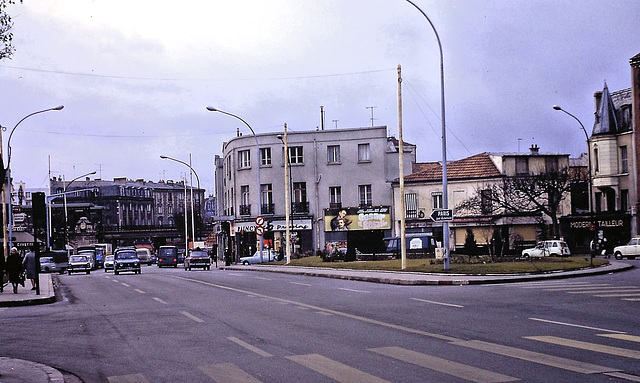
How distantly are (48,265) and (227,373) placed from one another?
185 feet

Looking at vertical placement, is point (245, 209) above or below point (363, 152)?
below

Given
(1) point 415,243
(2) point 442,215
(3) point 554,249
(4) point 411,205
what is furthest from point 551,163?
(2) point 442,215

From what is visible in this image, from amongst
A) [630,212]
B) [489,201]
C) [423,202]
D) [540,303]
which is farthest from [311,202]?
[540,303]

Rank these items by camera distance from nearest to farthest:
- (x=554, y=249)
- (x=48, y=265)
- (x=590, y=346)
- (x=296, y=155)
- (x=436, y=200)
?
(x=590, y=346) < (x=554, y=249) < (x=48, y=265) < (x=436, y=200) < (x=296, y=155)

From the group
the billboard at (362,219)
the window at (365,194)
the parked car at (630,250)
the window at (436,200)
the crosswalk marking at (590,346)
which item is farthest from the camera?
the window at (365,194)

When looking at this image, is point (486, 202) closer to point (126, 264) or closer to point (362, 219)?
point (362, 219)

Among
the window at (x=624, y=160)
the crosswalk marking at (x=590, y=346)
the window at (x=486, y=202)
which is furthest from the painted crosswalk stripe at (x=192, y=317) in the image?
the window at (x=624, y=160)

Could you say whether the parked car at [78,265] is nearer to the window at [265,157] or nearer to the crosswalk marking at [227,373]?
the window at [265,157]

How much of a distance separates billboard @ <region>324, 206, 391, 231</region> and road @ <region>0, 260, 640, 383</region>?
46437 mm

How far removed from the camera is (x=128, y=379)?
30.4ft

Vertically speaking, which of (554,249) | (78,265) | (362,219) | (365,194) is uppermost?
(365,194)

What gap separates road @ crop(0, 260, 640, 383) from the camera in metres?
9.11

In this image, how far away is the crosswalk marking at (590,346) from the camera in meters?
9.89

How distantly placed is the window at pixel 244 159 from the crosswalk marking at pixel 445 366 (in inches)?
2495
